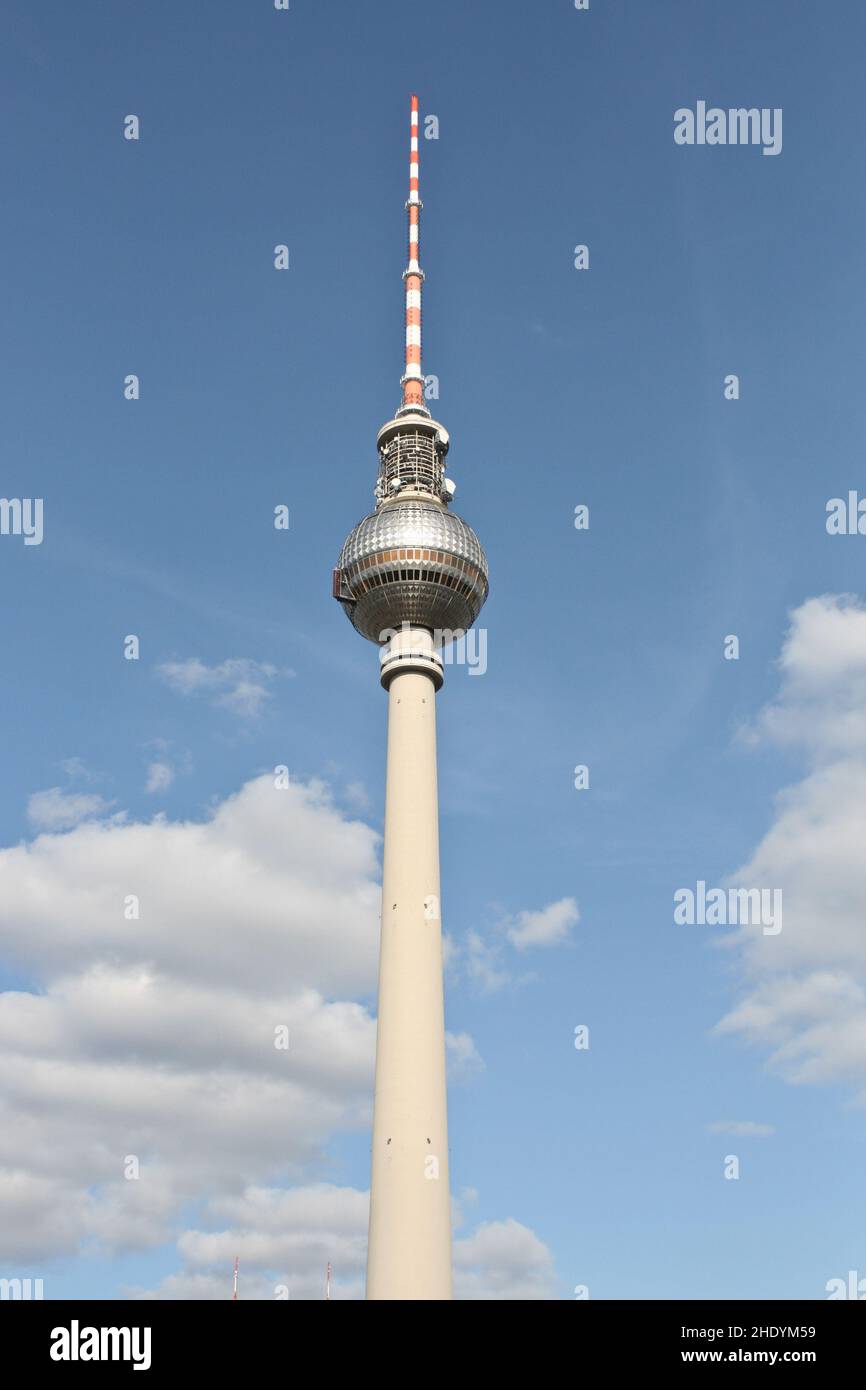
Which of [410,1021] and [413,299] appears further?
[413,299]

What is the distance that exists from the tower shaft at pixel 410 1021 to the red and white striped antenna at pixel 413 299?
109 ft

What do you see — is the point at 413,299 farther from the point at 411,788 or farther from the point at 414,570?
the point at 411,788

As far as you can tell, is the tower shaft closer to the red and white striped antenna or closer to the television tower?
the television tower

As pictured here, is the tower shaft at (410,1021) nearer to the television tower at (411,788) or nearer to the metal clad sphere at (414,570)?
the television tower at (411,788)

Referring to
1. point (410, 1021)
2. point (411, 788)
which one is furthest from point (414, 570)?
point (410, 1021)

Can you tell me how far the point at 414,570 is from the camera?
123m

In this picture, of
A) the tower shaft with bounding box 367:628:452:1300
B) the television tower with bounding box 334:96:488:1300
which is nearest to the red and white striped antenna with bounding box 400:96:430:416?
the television tower with bounding box 334:96:488:1300

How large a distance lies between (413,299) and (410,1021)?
8371 centimetres

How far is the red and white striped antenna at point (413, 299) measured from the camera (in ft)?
466

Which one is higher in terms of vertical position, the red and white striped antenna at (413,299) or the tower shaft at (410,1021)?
the red and white striped antenna at (413,299)

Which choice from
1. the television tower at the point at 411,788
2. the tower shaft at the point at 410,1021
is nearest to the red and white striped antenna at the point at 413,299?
the television tower at the point at 411,788
